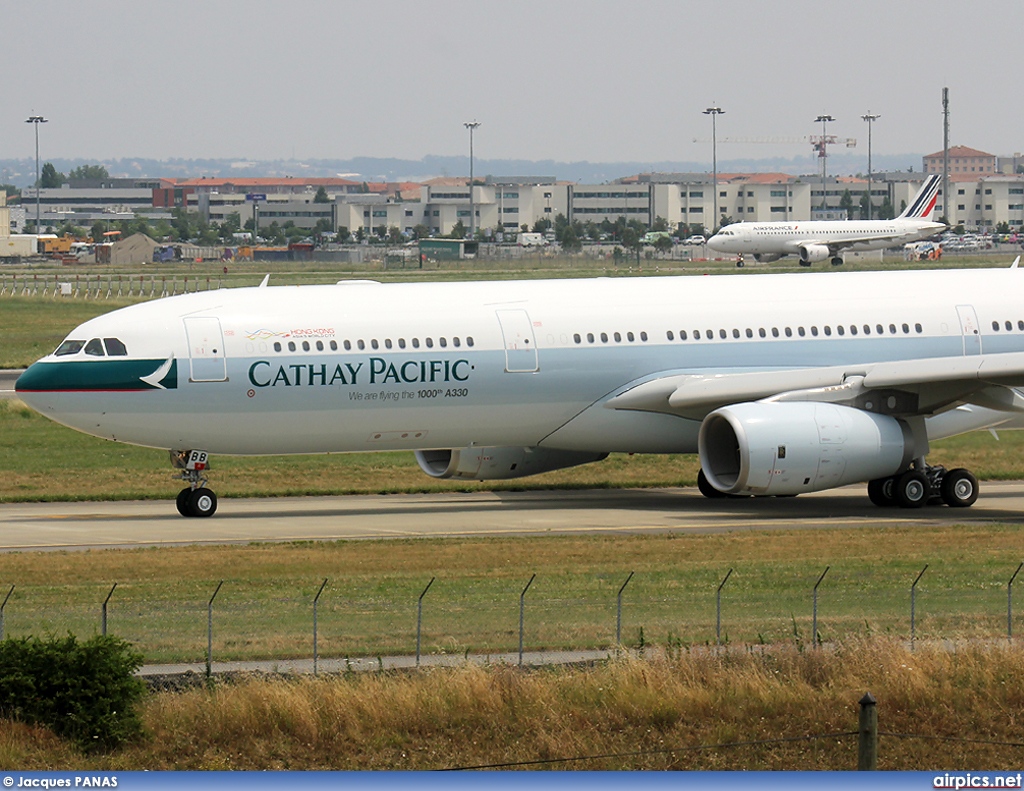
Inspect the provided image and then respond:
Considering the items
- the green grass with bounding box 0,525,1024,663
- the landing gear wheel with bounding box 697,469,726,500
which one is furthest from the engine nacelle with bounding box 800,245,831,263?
the green grass with bounding box 0,525,1024,663

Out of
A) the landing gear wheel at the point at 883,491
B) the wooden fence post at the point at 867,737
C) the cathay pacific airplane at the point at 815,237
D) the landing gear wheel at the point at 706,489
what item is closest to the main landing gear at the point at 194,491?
the landing gear wheel at the point at 706,489

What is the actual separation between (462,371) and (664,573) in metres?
9.74

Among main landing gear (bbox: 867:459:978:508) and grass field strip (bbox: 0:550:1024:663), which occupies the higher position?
grass field strip (bbox: 0:550:1024:663)

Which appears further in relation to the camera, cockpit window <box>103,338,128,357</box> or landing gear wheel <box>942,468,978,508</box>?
landing gear wheel <box>942,468,978,508</box>

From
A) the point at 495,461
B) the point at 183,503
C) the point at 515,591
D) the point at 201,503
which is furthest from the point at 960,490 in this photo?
the point at 183,503

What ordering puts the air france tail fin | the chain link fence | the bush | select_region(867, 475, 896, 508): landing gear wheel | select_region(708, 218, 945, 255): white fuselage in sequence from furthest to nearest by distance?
the air france tail fin
select_region(708, 218, 945, 255): white fuselage
select_region(867, 475, 896, 508): landing gear wheel
the chain link fence
the bush

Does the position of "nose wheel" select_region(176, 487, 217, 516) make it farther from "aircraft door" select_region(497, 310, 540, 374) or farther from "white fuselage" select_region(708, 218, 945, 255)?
"white fuselage" select_region(708, 218, 945, 255)

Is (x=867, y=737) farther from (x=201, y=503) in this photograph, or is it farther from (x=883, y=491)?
(x=883, y=491)

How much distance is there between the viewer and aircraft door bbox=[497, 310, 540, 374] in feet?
122

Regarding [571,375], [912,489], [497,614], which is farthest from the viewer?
[912,489]

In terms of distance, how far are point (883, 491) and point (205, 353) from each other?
15.3 metres

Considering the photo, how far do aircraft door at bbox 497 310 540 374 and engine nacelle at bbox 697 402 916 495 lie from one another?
403 cm

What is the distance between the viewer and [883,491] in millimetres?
38406

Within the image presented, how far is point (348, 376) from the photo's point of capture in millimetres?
35812
